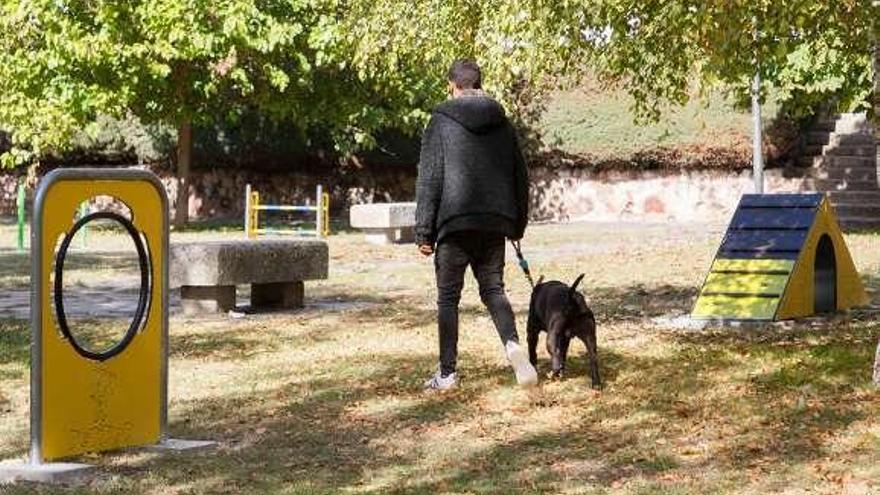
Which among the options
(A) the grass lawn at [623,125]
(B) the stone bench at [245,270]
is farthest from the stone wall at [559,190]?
(B) the stone bench at [245,270]

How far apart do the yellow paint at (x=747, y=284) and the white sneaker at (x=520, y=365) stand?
4183 mm

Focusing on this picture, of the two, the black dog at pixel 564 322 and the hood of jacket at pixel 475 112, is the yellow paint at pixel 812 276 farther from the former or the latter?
the hood of jacket at pixel 475 112

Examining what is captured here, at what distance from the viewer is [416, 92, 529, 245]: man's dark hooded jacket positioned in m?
9.75

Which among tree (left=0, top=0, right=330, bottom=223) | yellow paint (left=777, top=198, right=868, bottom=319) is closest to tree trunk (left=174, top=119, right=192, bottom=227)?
tree (left=0, top=0, right=330, bottom=223)

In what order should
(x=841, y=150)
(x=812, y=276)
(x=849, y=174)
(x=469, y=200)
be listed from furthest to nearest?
(x=841, y=150), (x=849, y=174), (x=812, y=276), (x=469, y=200)

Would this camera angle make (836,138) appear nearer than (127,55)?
No

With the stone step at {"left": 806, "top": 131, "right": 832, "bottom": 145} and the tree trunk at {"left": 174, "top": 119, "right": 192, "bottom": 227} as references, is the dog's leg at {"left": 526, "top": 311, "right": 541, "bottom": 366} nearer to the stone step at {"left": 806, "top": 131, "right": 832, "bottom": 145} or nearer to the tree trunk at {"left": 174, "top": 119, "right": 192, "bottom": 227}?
the tree trunk at {"left": 174, "top": 119, "right": 192, "bottom": 227}

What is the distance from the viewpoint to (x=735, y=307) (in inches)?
530

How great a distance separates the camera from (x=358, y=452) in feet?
26.9

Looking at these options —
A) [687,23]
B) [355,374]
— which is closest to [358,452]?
[355,374]

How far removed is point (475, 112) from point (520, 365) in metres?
1.56

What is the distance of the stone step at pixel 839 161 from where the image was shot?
32312mm

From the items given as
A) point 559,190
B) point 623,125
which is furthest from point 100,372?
point 559,190

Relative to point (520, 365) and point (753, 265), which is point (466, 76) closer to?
point (520, 365)
